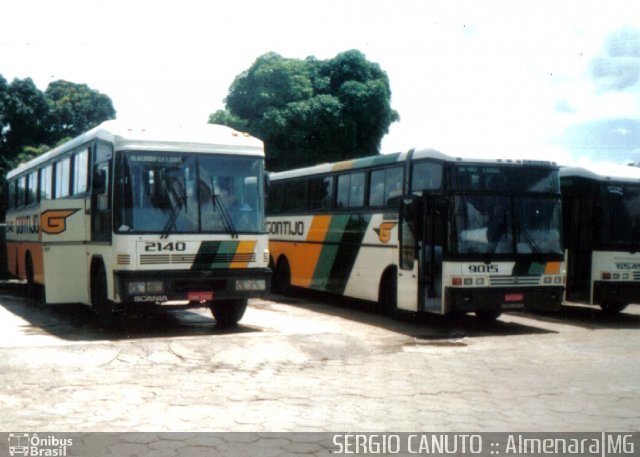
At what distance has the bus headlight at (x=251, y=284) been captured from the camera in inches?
499

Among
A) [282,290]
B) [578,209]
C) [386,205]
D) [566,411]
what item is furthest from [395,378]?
[282,290]

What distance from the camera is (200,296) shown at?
1241cm

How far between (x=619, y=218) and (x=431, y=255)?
13.9ft

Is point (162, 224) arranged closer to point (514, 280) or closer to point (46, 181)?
point (514, 280)

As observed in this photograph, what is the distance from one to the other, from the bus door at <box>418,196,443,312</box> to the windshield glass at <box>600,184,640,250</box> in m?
3.75

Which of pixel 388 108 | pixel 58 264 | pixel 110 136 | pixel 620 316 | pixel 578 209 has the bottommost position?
pixel 620 316

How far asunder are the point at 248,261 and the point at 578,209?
689 cm

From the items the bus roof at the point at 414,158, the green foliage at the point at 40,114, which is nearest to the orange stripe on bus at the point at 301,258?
the bus roof at the point at 414,158

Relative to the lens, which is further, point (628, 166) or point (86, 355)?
point (628, 166)

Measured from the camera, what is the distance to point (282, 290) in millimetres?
20531

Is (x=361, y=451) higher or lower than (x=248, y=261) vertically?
lower

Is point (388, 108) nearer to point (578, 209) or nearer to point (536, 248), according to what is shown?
point (578, 209)

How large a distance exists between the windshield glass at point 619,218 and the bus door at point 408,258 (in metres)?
3.86

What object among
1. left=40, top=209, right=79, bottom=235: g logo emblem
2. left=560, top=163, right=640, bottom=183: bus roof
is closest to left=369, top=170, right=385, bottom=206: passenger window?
left=560, top=163, right=640, bottom=183: bus roof
